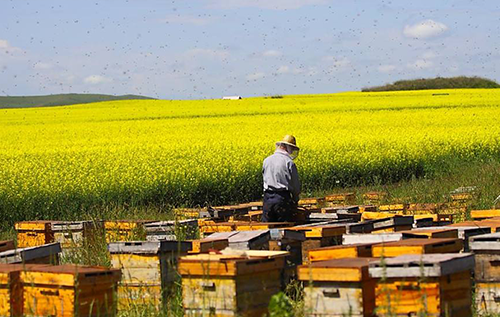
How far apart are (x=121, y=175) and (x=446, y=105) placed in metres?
25.5

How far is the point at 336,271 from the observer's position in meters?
6.54

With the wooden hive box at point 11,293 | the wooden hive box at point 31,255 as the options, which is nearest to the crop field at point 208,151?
the wooden hive box at point 31,255

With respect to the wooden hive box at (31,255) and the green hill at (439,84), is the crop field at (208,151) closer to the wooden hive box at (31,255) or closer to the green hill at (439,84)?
the wooden hive box at (31,255)

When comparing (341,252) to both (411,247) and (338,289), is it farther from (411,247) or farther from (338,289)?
(338,289)

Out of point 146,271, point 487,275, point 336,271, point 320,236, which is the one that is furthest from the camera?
point 320,236

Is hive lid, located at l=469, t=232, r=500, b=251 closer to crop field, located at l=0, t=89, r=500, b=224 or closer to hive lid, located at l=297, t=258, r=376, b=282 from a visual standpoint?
hive lid, located at l=297, t=258, r=376, b=282

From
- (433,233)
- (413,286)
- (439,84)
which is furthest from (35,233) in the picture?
(439,84)

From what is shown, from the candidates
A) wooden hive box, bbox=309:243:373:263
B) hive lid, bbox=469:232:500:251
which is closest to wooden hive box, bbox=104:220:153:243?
wooden hive box, bbox=309:243:373:263

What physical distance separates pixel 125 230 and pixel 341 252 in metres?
4.18

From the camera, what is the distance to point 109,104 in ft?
177

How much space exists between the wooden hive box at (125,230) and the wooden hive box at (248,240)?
Result: 202 centimetres

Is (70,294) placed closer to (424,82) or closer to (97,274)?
(97,274)

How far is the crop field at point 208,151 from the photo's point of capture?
19.3 meters

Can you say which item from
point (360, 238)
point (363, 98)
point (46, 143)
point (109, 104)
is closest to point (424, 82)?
point (363, 98)
